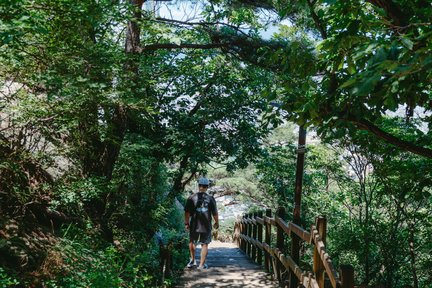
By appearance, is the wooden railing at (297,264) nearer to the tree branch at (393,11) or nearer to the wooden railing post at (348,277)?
the wooden railing post at (348,277)

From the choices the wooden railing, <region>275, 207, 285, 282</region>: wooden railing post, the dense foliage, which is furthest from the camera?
<region>275, 207, 285, 282</region>: wooden railing post

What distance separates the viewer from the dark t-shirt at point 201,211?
297 inches

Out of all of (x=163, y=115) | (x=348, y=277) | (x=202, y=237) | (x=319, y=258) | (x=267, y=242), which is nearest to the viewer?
(x=348, y=277)

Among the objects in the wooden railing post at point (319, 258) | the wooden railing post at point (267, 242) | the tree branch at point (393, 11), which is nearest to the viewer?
the tree branch at point (393, 11)

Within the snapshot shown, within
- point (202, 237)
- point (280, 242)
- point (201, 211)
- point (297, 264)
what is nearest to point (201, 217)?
point (201, 211)

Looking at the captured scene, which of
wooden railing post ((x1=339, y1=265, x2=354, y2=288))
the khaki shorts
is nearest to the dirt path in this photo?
the khaki shorts

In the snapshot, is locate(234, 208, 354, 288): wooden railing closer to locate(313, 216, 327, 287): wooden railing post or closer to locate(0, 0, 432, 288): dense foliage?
locate(313, 216, 327, 287): wooden railing post

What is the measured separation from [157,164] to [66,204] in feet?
14.2

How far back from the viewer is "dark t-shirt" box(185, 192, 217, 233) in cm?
754

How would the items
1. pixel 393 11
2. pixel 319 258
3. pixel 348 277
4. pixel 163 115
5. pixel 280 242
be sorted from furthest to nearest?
pixel 163 115 → pixel 280 242 → pixel 319 258 → pixel 348 277 → pixel 393 11

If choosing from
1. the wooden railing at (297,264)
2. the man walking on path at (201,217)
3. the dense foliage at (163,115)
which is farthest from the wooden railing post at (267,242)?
the dense foliage at (163,115)

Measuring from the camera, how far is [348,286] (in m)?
3.33

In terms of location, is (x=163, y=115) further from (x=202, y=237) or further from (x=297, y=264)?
(x=297, y=264)

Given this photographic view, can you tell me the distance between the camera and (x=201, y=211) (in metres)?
7.56
